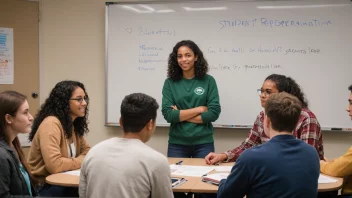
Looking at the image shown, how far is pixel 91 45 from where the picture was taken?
4.29 metres

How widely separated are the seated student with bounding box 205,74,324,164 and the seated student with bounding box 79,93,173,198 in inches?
Answer: 43.5

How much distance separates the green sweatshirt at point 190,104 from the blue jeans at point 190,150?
34 mm

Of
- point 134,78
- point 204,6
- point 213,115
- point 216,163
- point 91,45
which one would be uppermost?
point 204,6

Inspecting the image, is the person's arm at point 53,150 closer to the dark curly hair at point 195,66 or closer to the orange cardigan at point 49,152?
the orange cardigan at point 49,152

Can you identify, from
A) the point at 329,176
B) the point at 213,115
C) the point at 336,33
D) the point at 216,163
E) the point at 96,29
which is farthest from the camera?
the point at 96,29

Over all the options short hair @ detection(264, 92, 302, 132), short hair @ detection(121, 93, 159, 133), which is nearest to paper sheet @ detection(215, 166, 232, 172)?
short hair @ detection(264, 92, 302, 132)

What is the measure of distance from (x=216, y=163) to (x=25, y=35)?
2811 millimetres

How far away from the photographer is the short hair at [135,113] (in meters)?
1.69

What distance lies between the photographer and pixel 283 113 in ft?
5.53

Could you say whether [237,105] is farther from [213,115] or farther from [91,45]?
[91,45]

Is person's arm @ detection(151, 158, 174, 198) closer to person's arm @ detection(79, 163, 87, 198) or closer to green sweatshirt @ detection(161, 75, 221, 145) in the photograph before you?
person's arm @ detection(79, 163, 87, 198)

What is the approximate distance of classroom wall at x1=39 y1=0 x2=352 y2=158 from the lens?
4.27m

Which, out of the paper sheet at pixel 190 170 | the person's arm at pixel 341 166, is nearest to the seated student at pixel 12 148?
the paper sheet at pixel 190 170

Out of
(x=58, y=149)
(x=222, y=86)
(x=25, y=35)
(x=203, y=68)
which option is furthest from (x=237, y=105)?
(x=25, y=35)
